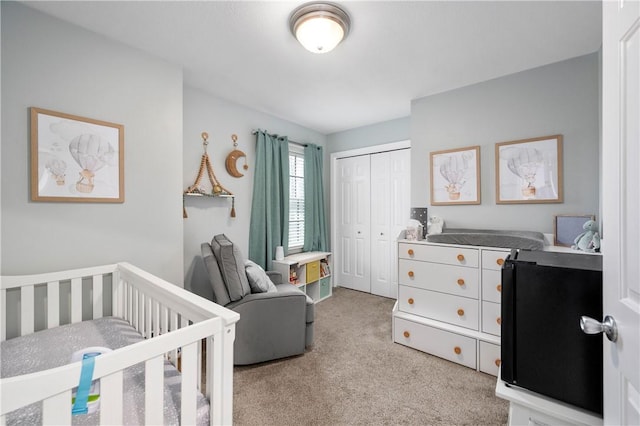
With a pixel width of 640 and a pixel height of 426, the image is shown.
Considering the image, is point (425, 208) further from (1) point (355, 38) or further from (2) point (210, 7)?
(2) point (210, 7)

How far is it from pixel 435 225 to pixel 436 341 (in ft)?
3.41

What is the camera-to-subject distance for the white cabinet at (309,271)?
3297 millimetres

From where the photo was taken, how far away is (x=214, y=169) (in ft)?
9.57

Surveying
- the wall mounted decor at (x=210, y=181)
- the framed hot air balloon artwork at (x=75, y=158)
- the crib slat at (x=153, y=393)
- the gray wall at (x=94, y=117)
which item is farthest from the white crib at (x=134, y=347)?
the wall mounted decor at (x=210, y=181)

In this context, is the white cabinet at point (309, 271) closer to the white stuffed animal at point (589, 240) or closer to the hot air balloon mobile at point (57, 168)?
the hot air balloon mobile at point (57, 168)

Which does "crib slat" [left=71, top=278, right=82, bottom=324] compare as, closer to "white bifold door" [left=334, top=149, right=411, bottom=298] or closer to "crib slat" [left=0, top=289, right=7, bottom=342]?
"crib slat" [left=0, top=289, right=7, bottom=342]

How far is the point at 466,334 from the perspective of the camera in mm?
2160

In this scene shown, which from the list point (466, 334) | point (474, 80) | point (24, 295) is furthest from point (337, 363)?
point (474, 80)

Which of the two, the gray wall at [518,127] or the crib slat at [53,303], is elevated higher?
the gray wall at [518,127]

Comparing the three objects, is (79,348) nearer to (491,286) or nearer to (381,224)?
(491,286)

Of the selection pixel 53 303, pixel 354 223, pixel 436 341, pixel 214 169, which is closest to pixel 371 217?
pixel 354 223

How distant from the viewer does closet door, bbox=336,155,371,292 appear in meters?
4.09

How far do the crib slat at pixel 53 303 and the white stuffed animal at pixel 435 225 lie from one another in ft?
9.40

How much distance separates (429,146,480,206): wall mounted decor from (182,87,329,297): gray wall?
2061mm
